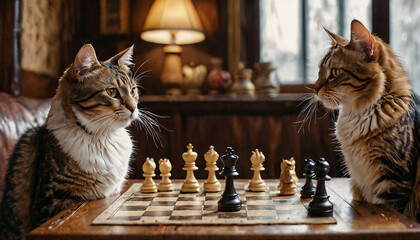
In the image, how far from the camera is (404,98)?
1.46m

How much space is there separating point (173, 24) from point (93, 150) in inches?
64.2

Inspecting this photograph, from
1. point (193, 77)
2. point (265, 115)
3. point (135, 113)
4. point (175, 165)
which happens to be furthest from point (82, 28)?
point (135, 113)

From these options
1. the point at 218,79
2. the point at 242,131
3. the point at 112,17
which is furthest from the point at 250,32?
the point at 112,17

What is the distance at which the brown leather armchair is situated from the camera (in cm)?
180

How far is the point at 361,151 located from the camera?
4.80 feet

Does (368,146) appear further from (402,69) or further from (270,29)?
(270,29)

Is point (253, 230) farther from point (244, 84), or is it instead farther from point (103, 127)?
point (244, 84)

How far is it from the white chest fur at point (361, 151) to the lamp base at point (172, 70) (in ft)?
6.03

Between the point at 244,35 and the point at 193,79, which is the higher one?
the point at 244,35

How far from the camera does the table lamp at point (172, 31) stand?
2986 mm

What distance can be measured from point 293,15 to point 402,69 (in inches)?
74.6

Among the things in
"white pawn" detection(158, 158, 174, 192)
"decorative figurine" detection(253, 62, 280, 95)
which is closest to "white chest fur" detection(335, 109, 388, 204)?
"white pawn" detection(158, 158, 174, 192)

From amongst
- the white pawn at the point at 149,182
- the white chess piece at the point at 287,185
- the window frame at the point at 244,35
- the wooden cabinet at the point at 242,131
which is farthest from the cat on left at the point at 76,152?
the window frame at the point at 244,35

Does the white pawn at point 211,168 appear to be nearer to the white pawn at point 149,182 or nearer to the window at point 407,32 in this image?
the white pawn at point 149,182
